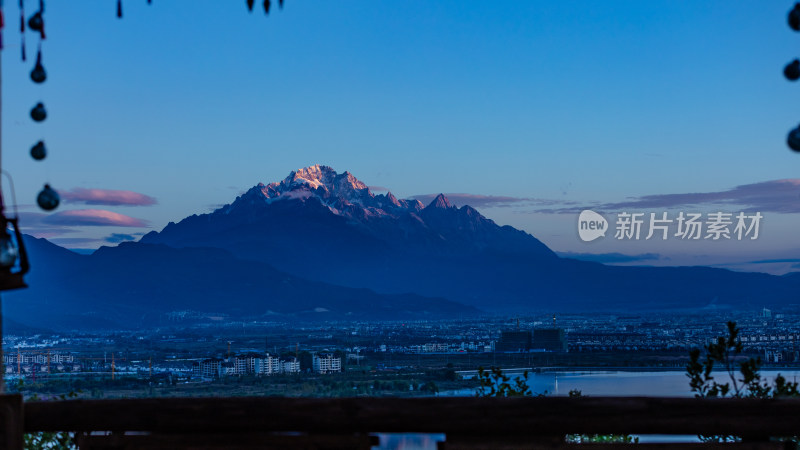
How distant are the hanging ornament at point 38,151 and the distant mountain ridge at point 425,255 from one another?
345 ft

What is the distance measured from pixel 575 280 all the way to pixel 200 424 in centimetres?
13128

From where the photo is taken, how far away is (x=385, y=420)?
339 cm

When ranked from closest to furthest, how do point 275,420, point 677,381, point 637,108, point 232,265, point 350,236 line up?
point 275,420, point 677,381, point 637,108, point 232,265, point 350,236

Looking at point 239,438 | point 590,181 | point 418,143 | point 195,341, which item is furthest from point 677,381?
point 590,181

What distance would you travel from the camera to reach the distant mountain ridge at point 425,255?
115m

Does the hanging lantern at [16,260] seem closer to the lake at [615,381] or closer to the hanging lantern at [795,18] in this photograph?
the hanging lantern at [795,18]

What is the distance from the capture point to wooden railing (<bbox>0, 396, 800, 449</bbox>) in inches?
131

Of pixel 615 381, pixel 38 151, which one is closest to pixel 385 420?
pixel 38 151

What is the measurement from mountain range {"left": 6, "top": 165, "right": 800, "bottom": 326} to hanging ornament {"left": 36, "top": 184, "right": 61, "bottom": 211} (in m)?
103

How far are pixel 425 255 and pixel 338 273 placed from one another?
52.1 feet

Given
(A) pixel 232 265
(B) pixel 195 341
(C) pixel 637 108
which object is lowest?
(B) pixel 195 341

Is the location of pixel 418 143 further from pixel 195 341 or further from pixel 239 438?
pixel 239 438

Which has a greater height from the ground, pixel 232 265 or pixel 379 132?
pixel 379 132

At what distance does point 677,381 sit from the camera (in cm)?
4350
